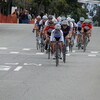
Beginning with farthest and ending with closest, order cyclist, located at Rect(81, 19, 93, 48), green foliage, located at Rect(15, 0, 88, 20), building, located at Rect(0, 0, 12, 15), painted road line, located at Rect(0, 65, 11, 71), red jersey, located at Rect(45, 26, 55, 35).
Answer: green foliage, located at Rect(15, 0, 88, 20)
building, located at Rect(0, 0, 12, 15)
cyclist, located at Rect(81, 19, 93, 48)
red jersey, located at Rect(45, 26, 55, 35)
painted road line, located at Rect(0, 65, 11, 71)

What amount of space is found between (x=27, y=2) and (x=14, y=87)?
2624 inches

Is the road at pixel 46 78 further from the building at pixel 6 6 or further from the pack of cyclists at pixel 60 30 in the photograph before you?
the building at pixel 6 6

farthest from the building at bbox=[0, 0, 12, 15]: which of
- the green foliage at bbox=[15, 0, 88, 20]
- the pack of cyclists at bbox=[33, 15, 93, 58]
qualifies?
the pack of cyclists at bbox=[33, 15, 93, 58]

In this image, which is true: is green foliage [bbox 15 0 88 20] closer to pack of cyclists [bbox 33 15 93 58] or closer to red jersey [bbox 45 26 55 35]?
pack of cyclists [bbox 33 15 93 58]

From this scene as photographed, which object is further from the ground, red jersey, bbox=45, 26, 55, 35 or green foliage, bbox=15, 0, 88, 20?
red jersey, bbox=45, 26, 55, 35

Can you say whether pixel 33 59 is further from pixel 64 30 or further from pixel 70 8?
pixel 70 8

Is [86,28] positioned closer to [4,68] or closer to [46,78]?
[4,68]

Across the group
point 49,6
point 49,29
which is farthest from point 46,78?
point 49,6

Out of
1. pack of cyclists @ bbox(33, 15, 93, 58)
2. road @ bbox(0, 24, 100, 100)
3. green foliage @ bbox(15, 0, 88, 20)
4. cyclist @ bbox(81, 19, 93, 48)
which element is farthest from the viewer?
green foliage @ bbox(15, 0, 88, 20)

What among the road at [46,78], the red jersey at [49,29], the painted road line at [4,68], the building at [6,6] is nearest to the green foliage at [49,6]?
the building at [6,6]

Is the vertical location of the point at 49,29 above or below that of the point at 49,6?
above

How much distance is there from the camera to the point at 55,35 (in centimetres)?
1888

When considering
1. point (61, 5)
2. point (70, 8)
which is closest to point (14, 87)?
point (61, 5)

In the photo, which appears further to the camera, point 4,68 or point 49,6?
point 49,6
